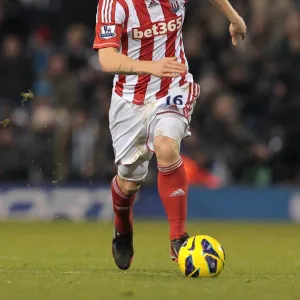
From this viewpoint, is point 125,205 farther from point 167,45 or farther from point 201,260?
point 201,260

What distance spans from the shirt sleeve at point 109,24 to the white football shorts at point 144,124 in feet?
1.76

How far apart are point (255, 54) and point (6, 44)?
12.7ft

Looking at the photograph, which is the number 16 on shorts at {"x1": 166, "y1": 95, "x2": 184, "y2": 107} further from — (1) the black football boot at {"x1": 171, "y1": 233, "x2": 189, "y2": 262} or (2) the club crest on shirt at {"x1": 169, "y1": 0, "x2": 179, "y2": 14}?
(1) the black football boot at {"x1": 171, "y1": 233, "x2": 189, "y2": 262}

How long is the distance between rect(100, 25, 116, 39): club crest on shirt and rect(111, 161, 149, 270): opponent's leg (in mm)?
996

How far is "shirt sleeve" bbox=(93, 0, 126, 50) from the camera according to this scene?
7.19m

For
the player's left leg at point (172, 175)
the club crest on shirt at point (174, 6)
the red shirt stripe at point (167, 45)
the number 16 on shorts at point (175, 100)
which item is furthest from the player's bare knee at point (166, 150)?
the club crest on shirt at point (174, 6)

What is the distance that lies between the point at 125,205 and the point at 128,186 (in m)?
0.18

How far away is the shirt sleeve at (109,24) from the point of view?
719 centimetres

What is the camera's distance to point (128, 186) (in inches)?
308

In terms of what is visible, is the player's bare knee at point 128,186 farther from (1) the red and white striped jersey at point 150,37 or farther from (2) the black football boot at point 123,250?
(1) the red and white striped jersey at point 150,37

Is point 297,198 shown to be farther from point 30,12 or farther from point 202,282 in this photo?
point 202,282

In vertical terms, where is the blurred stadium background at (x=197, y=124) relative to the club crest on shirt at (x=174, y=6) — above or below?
below

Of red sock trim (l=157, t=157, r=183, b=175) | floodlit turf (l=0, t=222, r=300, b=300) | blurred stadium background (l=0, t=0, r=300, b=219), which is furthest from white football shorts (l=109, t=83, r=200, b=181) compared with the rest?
blurred stadium background (l=0, t=0, r=300, b=219)

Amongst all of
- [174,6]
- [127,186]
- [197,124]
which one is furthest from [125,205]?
[197,124]
